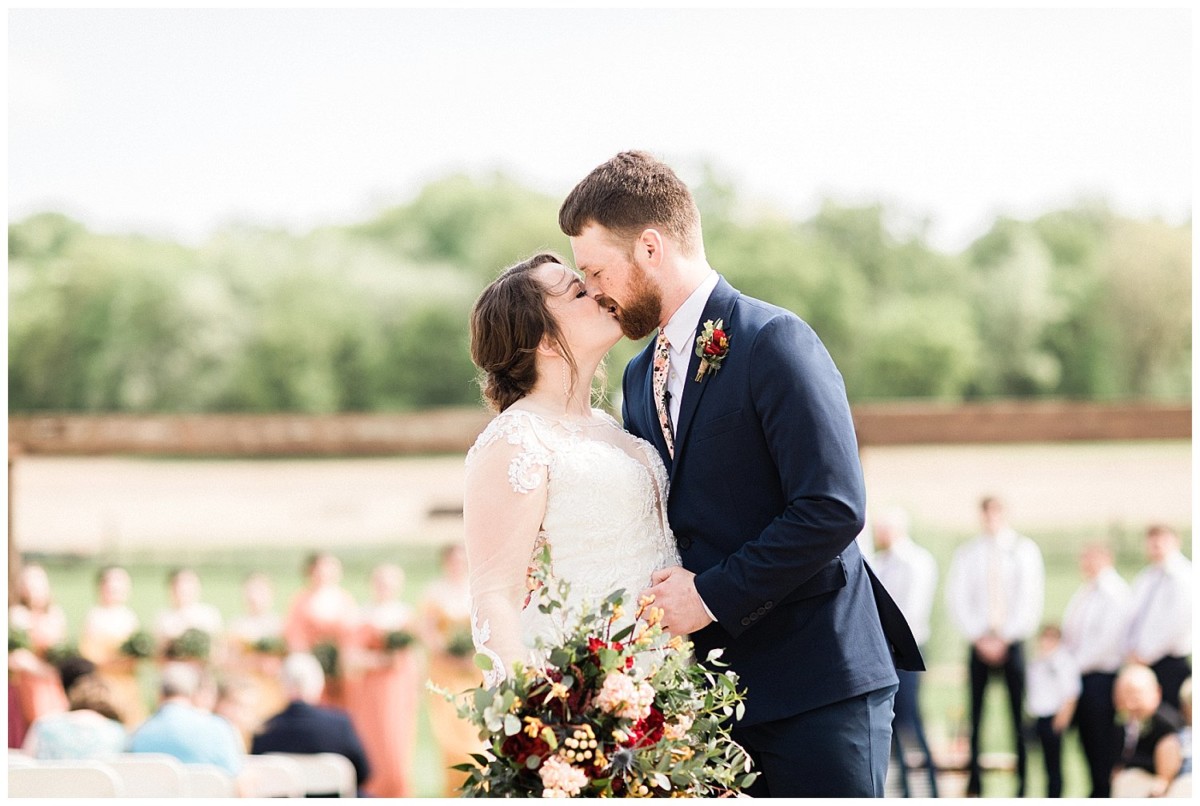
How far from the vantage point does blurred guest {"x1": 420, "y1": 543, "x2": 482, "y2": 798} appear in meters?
7.08

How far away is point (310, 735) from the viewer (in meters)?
6.16

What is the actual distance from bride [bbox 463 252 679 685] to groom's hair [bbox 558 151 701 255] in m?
0.18

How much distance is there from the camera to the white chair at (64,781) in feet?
13.5

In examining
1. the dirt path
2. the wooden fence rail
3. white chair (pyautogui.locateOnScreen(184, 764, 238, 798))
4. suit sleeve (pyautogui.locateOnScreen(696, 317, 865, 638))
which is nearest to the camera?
suit sleeve (pyautogui.locateOnScreen(696, 317, 865, 638))

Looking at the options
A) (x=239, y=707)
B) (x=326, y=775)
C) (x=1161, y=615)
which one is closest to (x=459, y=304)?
(x=239, y=707)

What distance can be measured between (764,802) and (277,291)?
79.6 feet

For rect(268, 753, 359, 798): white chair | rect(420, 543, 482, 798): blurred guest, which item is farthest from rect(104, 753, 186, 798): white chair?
rect(420, 543, 482, 798): blurred guest

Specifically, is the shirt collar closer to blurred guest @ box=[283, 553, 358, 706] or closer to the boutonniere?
the boutonniere

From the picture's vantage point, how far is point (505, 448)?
2.86 m

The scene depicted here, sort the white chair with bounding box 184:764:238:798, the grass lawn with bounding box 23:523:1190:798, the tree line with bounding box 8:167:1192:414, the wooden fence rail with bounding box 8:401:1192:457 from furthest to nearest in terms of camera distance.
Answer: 1. the tree line with bounding box 8:167:1192:414
2. the grass lawn with bounding box 23:523:1190:798
3. the wooden fence rail with bounding box 8:401:1192:457
4. the white chair with bounding box 184:764:238:798

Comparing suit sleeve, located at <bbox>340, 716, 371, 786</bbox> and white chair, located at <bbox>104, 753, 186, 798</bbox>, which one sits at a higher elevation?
white chair, located at <bbox>104, 753, 186, 798</bbox>

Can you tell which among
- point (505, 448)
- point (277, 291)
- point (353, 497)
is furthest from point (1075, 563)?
point (277, 291)

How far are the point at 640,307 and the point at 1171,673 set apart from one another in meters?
5.49

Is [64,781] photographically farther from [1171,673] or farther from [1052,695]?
[1171,673]
